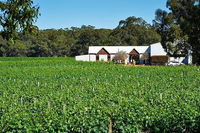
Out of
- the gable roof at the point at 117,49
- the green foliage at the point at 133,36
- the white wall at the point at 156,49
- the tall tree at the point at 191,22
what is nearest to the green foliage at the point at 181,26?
the tall tree at the point at 191,22

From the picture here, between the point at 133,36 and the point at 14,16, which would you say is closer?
the point at 14,16

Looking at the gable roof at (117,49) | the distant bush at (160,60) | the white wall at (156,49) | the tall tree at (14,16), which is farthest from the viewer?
the gable roof at (117,49)

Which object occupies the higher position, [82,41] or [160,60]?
[82,41]

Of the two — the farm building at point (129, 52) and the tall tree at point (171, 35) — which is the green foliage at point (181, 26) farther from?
the farm building at point (129, 52)

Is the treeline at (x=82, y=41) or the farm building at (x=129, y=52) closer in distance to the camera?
the farm building at (x=129, y=52)

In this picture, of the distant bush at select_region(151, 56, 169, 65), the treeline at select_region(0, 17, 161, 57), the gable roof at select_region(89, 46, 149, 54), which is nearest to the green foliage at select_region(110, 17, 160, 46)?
the treeline at select_region(0, 17, 161, 57)

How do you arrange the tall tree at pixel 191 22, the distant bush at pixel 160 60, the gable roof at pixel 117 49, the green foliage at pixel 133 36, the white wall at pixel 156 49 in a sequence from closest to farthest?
the tall tree at pixel 191 22 → the distant bush at pixel 160 60 → the white wall at pixel 156 49 → the gable roof at pixel 117 49 → the green foliage at pixel 133 36

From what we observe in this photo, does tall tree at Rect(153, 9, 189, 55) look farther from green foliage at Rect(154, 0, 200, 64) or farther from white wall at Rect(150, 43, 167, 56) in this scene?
white wall at Rect(150, 43, 167, 56)

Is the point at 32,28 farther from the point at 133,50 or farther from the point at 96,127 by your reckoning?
the point at 133,50

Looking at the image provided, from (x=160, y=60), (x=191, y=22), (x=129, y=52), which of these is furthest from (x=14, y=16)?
(x=129, y=52)

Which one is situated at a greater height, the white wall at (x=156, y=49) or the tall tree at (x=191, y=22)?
the tall tree at (x=191, y=22)

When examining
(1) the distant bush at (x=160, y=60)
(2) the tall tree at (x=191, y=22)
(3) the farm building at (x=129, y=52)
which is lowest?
(1) the distant bush at (x=160, y=60)

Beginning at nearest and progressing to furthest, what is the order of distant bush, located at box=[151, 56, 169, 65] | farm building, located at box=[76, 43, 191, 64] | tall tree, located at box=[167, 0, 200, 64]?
tall tree, located at box=[167, 0, 200, 64] < distant bush, located at box=[151, 56, 169, 65] < farm building, located at box=[76, 43, 191, 64]

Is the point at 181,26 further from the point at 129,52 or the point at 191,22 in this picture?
the point at 129,52
